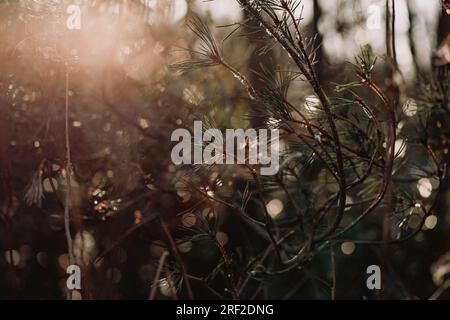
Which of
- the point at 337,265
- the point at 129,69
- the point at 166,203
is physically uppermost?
the point at 129,69

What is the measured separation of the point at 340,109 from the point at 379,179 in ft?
0.60

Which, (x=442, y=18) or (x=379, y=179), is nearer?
(x=379, y=179)

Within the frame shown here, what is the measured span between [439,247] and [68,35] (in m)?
1.67

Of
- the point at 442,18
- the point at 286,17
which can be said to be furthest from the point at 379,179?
the point at 442,18

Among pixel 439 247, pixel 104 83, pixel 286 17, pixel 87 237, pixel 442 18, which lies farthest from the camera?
pixel 439 247

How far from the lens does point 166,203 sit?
5.65ft

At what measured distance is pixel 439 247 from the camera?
2.46 m
